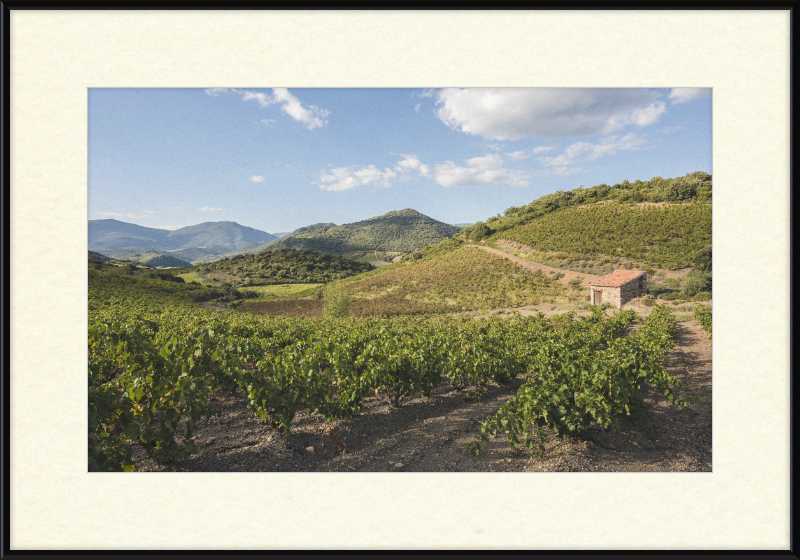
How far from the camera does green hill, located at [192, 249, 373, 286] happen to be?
37.7m

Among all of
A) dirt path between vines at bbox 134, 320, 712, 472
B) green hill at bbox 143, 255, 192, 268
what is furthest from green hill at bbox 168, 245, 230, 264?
dirt path between vines at bbox 134, 320, 712, 472

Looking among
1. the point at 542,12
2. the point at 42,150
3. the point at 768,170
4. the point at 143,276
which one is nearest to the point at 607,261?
the point at 768,170

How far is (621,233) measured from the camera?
16.7m

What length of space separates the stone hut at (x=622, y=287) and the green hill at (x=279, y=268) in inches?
1237

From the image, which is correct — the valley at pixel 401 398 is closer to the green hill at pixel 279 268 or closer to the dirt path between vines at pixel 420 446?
the dirt path between vines at pixel 420 446

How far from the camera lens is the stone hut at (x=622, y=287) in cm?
1213

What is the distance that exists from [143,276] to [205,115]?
958 inches

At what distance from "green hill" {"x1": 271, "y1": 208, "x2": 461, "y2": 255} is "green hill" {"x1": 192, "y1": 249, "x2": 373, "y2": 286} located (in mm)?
15099

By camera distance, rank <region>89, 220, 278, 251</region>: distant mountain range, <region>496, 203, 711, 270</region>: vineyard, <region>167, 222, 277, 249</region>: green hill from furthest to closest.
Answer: <region>167, 222, 277, 249</region>: green hill, <region>496, 203, 711, 270</region>: vineyard, <region>89, 220, 278, 251</region>: distant mountain range

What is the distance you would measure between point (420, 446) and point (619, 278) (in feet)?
44.6

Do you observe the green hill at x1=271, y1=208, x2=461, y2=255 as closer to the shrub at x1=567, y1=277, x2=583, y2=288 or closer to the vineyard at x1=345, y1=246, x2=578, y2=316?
the vineyard at x1=345, y1=246, x2=578, y2=316

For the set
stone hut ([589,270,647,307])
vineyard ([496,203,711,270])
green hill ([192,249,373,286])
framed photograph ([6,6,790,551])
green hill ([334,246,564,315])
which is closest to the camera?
framed photograph ([6,6,790,551])

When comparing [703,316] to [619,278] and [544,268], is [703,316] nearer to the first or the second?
[619,278]

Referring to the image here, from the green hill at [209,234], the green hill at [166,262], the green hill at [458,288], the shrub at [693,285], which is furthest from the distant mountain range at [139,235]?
the shrub at [693,285]
